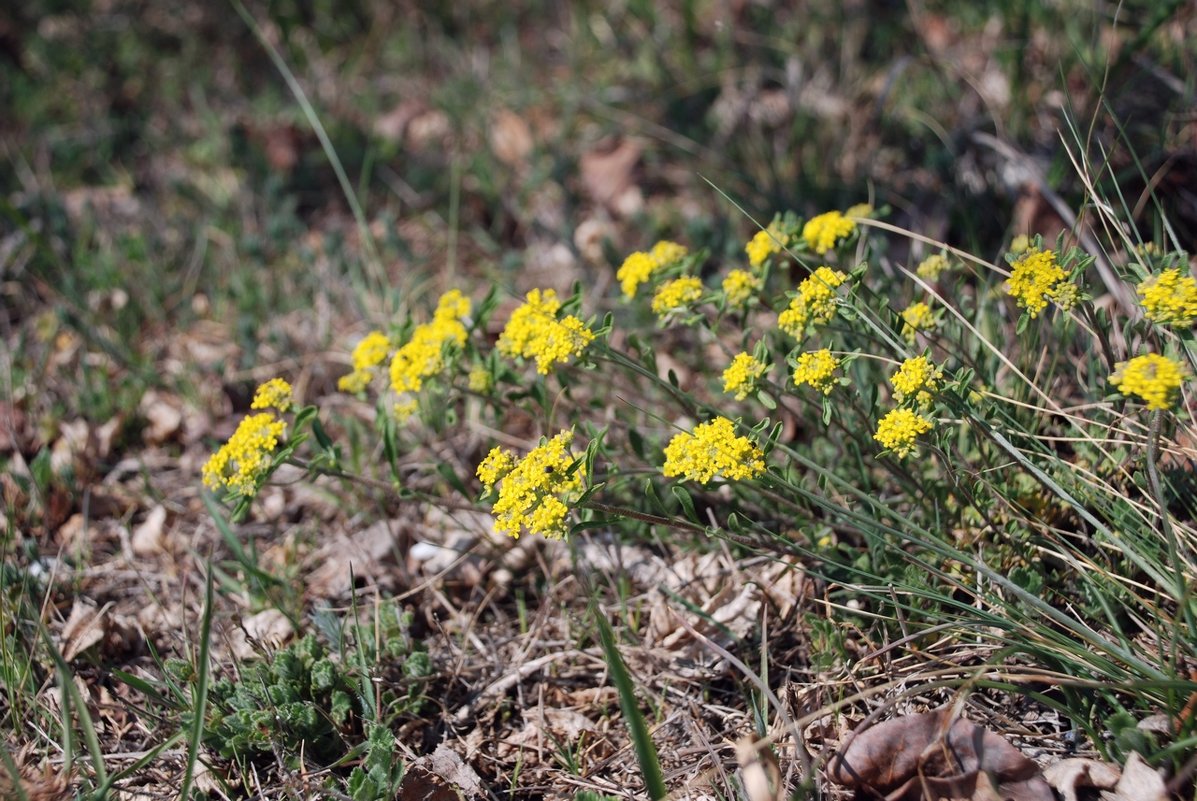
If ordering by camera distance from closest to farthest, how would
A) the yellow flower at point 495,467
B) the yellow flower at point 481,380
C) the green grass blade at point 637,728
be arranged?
the green grass blade at point 637,728 < the yellow flower at point 495,467 < the yellow flower at point 481,380

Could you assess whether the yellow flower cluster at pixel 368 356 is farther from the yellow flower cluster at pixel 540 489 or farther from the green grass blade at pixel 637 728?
the green grass blade at pixel 637 728

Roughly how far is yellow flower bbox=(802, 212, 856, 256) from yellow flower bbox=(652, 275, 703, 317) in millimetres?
326

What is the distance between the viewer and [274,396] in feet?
→ 8.01

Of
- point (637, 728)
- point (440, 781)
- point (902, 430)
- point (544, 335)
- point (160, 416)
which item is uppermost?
point (544, 335)

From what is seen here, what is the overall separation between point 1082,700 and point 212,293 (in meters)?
3.56

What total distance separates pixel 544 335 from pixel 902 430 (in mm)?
848

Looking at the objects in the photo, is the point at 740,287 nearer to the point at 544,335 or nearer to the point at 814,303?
the point at 814,303

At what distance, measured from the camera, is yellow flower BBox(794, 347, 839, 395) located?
2.06m

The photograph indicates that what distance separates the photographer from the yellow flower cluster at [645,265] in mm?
2492

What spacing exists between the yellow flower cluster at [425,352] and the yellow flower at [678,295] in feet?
1.69

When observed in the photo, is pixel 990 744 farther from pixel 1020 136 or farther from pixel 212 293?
pixel 212 293

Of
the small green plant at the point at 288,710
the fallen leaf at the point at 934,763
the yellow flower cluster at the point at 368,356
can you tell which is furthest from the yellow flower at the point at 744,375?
the small green plant at the point at 288,710

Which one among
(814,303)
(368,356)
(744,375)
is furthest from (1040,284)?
(368,356)

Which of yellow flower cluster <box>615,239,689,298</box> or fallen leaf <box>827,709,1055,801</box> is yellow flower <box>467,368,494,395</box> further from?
fallen leaf <box>827,709,1055,801</box>
